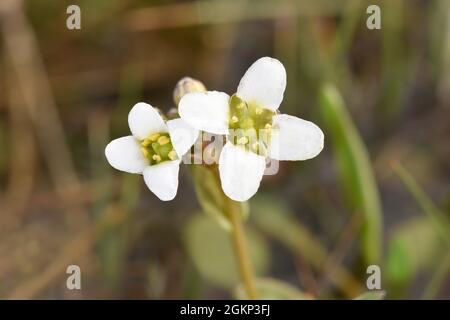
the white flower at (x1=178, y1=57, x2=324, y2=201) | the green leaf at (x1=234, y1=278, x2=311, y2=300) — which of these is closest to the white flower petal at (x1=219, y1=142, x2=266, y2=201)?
the white flower at (x1=178, y1=57, x2=324, y2=201)

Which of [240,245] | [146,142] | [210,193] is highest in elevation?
[146,142]

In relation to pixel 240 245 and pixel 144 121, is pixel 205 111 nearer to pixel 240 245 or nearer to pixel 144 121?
pixel 144 121

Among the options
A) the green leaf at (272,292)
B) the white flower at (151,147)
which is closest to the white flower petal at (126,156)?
the white flower at (151,147)

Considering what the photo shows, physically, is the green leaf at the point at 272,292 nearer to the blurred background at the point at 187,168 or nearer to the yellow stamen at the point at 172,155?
the blurred background at the point at 187,168

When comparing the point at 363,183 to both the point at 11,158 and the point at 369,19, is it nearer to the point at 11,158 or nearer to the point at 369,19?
the point at 369,19

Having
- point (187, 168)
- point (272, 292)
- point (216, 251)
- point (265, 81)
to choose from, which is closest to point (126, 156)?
point (265, 81)

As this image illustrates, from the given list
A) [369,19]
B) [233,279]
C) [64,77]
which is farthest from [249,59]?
[233,279]
